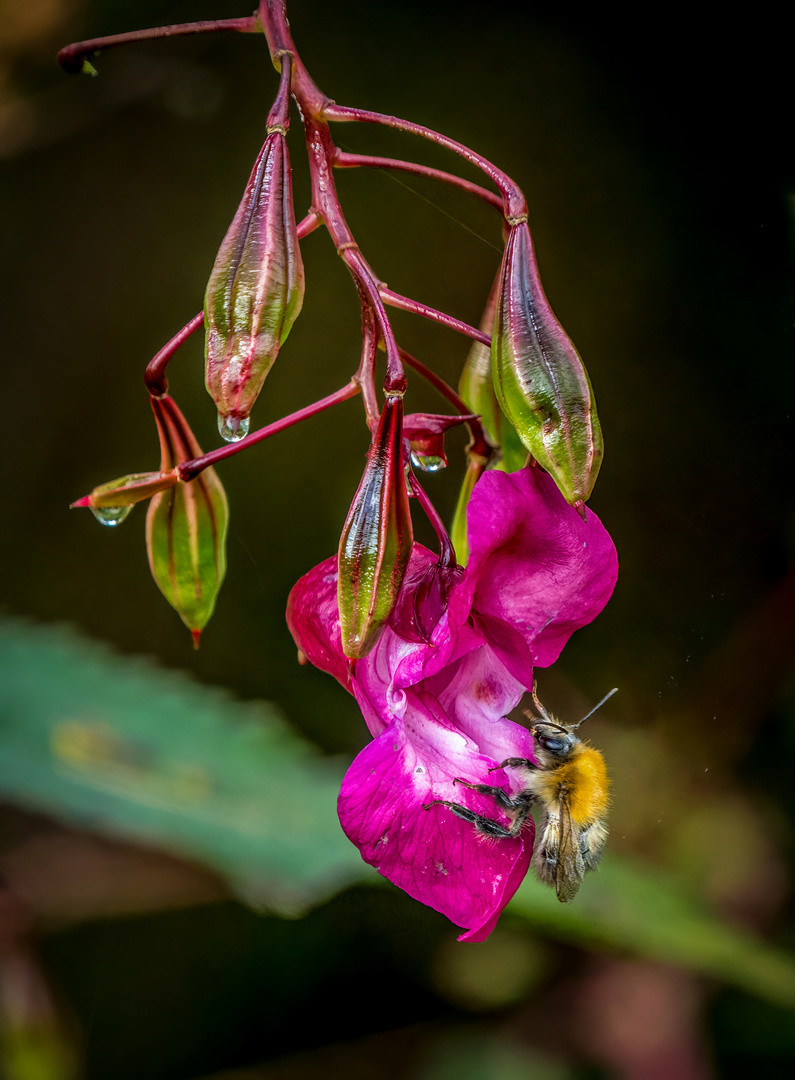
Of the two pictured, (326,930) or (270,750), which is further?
(270,750)

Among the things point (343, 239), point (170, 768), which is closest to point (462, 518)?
point (343, 239)

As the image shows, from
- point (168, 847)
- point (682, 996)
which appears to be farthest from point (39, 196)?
point (682, 996)

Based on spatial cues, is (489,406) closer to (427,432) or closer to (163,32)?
(427,432)

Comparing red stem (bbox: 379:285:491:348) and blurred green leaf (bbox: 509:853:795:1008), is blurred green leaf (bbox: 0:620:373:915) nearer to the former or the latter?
blurred green leaf (bbox: 509:853:795:1008)

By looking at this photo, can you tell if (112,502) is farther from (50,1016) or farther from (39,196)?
(50,1016)

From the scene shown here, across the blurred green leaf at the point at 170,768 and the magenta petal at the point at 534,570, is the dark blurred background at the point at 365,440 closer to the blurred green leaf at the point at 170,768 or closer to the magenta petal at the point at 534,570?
the blurred green leaf at the point at 170,768

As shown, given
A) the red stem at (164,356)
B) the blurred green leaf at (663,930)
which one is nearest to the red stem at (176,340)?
the red stem at (164,356)

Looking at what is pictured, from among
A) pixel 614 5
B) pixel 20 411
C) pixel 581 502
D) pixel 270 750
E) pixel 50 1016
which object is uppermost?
pixel 614 5
